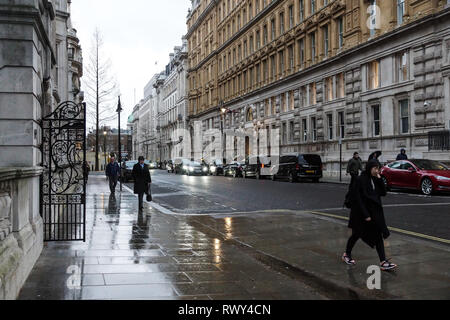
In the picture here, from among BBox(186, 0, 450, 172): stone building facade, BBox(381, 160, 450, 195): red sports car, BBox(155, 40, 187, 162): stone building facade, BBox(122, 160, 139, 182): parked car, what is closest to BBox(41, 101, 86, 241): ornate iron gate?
BBox(381, 160, 450, 195): red sports car

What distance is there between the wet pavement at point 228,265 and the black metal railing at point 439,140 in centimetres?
1661

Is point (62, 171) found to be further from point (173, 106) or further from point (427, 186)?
point (173, 106)

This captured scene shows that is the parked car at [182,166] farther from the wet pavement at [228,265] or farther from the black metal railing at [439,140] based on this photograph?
the wet pavement at [228,265]

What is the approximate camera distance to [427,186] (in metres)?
20.4


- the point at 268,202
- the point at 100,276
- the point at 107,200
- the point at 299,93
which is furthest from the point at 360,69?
the point at 100,276

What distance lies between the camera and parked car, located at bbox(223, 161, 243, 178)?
4481cm

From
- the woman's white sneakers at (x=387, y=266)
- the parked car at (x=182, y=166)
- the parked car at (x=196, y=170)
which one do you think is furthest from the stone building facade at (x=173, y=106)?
the woman's white sneakers at (x=387, y=266)

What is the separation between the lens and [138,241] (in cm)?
980

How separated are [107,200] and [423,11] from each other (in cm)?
2061

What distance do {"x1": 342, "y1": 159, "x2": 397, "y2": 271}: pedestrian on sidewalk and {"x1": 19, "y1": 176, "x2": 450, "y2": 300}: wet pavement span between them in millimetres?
388

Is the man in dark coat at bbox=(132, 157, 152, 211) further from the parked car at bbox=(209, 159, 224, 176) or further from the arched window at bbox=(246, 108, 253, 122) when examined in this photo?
the arched window at bbox=(246, 108, 253, 122)

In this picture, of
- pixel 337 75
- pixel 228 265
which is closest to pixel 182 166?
pixel 337 75

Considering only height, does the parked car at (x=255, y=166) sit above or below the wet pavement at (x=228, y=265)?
above

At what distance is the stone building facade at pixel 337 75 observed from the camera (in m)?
28.3
